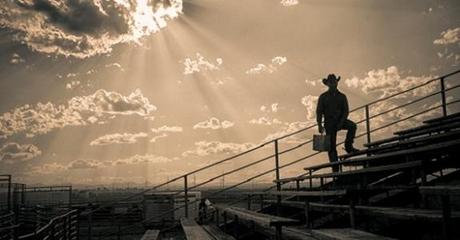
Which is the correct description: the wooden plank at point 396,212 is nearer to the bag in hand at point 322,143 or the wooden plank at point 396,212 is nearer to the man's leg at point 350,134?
the bag in hand at point 322,143

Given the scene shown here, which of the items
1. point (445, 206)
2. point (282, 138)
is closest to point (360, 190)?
point (445, 206)

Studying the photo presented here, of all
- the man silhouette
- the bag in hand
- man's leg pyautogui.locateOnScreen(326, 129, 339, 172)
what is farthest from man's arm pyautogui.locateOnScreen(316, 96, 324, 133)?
the bag in hand

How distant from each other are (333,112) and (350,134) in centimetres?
62

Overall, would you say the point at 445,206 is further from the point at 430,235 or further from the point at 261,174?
the point at 261,174

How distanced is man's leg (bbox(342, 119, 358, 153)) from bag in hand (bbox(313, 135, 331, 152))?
511 millimetres

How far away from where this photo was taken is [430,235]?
470 cm

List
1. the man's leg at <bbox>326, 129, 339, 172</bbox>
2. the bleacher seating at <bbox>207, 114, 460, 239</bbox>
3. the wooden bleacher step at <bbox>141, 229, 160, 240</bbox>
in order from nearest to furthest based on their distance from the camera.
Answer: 1. the bleacher seating at <bbox>207, 114, 460, 239</bbox>
2. the wooden bleacher step at <bbox>141, 229, 160, 240</bbox>
3. the man's leg at <bbox>326, 129, 339, 172</bbox>

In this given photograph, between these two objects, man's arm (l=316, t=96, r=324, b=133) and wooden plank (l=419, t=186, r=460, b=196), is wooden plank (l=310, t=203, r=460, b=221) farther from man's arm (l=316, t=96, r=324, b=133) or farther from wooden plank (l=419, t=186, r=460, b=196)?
man's arm (l=316, t=96, r=324, b=133)

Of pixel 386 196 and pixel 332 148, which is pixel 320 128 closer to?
pixel 332 148

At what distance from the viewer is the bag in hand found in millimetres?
8680

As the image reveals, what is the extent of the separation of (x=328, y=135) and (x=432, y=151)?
156 inches

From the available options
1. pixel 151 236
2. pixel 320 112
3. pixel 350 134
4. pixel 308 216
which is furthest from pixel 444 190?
pixel 350 134

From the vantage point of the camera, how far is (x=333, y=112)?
8.88 m

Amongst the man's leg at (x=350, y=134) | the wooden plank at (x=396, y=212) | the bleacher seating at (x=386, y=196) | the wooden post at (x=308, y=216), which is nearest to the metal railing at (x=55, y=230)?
the bleacher seating at (x=386, y=196)
